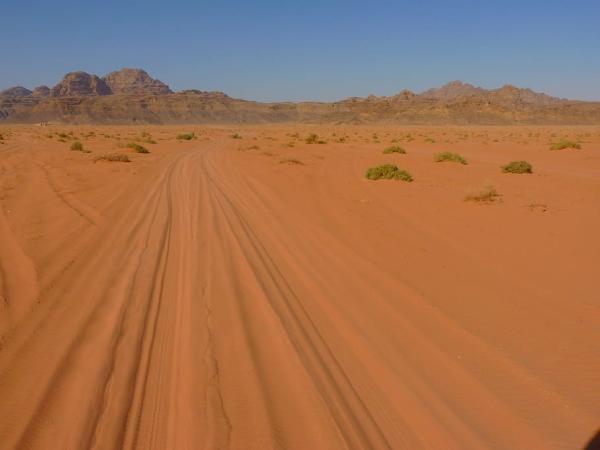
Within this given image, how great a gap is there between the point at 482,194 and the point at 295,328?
1020 centimetres

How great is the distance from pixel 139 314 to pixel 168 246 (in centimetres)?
310

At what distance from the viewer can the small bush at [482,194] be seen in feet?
47.1

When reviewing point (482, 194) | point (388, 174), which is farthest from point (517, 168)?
point (482, 194)

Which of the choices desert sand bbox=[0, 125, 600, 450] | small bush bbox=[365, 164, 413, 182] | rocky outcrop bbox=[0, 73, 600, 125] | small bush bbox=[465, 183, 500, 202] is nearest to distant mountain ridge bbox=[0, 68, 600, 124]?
rocky outcrop bbox=[0, 73, 600, 125]

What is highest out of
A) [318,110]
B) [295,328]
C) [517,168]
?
[318,110]

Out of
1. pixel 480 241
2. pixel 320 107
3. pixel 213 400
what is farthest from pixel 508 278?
pixel 320 107

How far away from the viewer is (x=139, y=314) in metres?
6.09

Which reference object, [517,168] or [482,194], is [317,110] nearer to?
[517,168]

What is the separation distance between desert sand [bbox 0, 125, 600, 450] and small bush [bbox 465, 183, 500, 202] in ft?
4.88

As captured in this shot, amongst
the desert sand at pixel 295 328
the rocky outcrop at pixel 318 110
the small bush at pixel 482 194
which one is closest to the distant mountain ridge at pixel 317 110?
the rocky outcrop at pixel 318 110

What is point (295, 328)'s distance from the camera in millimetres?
5797

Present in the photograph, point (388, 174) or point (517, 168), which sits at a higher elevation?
point (388, 174)

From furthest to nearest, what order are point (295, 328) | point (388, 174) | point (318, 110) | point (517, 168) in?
point (318, 110) → point (517, 168) → point (388, 174) → point (295, 328)

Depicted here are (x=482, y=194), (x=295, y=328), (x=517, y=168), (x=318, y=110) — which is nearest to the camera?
(x=295, y=328)
